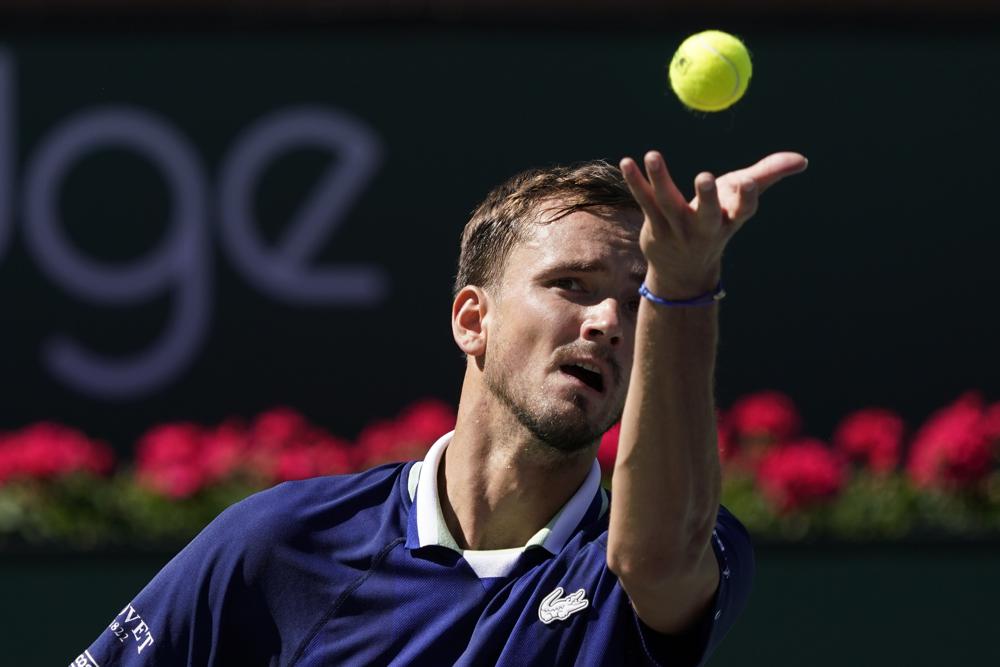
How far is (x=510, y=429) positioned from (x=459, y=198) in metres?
4.77

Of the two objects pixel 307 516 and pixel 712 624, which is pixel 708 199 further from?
pixel 307 516

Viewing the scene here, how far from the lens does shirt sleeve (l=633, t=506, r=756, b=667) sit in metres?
2.71

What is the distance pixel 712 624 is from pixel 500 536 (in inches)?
19.7

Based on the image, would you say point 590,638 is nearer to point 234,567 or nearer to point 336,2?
point 234,567

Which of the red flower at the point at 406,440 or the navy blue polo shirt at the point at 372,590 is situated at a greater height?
the navy blue polo shirt at the point at 372,590

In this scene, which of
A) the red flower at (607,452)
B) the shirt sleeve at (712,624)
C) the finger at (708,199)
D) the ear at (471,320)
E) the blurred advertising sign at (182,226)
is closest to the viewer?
the finger at (708,199)

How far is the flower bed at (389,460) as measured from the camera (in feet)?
18.7

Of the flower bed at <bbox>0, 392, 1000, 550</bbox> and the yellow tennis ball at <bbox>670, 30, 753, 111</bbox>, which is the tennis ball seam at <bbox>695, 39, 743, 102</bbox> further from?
the flower bed at <bbox>0, 392, 1000, 550</bbox>

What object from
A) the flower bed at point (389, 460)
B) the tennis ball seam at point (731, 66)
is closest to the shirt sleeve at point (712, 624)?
the tennis ball seam at point (731, 66)

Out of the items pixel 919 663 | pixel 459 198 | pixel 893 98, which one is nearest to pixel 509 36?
pixel 459 198

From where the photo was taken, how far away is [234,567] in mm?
3014

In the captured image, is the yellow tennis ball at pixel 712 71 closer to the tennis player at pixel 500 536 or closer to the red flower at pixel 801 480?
the tennis player at pixel 500 536

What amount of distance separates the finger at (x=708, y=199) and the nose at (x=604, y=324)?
527mm

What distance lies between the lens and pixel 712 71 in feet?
9.87
